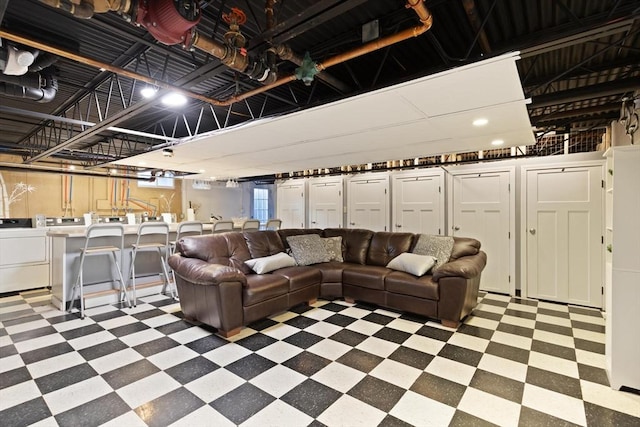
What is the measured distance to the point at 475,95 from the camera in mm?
2395

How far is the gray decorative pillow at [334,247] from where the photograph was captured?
15.6 ft

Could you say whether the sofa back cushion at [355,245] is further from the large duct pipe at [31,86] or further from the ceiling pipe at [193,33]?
the large duct pipe at [31,86]

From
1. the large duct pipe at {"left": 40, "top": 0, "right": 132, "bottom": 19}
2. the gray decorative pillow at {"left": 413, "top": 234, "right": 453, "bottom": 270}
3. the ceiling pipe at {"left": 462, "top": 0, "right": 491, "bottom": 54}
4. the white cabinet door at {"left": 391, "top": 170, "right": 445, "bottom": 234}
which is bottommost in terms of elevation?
the gray decorative pillow at {"left": 413, "top": 234, "right": 453, "bottom": 270}

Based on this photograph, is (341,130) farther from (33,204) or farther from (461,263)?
(33,204)

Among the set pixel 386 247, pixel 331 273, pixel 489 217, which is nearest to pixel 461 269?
pixel 386 247

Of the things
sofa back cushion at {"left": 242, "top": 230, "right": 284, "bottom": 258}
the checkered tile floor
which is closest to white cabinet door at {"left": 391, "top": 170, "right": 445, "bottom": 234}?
the checkered tile floor

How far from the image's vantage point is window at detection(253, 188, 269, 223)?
11672 mm

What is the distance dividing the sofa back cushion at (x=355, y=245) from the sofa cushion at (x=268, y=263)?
111 cm

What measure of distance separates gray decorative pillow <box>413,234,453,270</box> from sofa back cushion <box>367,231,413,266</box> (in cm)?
21

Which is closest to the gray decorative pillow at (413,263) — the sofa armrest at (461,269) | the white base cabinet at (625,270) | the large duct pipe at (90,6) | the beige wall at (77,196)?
the sofa armrest at (461,269)

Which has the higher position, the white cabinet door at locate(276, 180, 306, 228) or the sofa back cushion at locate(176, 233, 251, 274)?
the white cabinet door at locate(276, 180, 306, 228)

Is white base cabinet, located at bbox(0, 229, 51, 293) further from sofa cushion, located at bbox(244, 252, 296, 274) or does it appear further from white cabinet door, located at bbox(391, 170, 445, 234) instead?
white cabinet door, located at bbox(391, 170, 445, 234)

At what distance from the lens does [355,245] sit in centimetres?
486

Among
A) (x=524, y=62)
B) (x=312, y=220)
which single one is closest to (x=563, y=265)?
(x=524, y=62)
